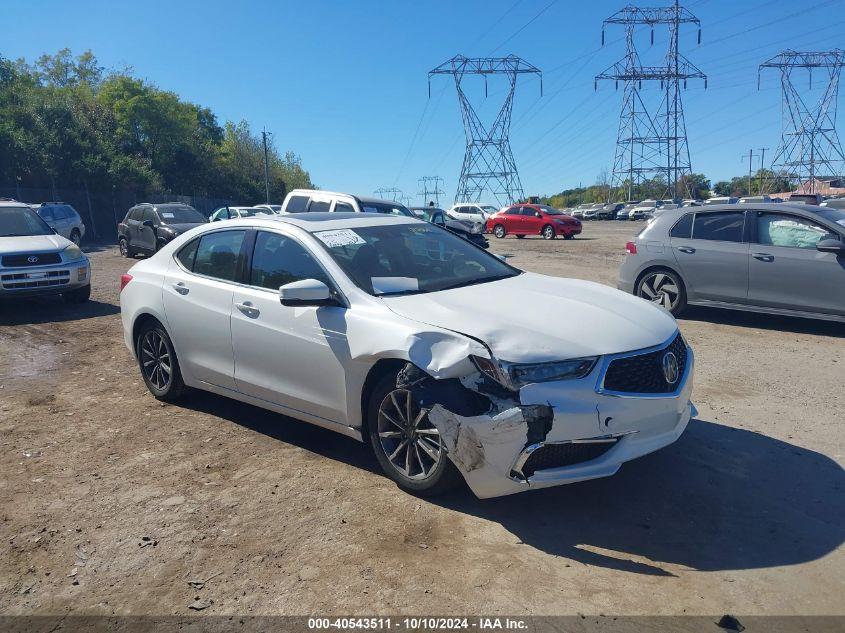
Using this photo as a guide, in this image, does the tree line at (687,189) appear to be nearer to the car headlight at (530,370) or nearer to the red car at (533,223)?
the red car at (533,223)

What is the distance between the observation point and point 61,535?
3707 millimetres

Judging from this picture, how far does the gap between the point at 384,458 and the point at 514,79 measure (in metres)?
52.1

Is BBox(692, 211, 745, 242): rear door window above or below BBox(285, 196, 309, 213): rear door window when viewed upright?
below

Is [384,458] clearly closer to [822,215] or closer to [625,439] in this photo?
[625,439]

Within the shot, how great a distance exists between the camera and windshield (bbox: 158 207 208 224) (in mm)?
19422

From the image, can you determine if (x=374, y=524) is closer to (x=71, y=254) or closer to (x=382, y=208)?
(x=71, y=254)

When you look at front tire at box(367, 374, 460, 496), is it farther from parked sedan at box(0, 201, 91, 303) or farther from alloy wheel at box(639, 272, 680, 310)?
parked sedan at box(0, 201, 91, 303)

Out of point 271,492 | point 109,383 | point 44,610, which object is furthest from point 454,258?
point 109,383

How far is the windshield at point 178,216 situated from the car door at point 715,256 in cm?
1435

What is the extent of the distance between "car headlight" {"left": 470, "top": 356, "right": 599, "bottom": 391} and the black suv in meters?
16.4

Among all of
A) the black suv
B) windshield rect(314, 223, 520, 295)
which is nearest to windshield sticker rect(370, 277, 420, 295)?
windshield rect(314, 223, 520, 295)

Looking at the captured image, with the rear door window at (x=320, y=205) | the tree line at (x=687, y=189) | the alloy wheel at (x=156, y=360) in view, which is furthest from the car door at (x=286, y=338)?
the tree line at (x=687, y=189)

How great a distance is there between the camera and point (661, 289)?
9.65m

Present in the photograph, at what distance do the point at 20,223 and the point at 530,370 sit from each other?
1052 cm
